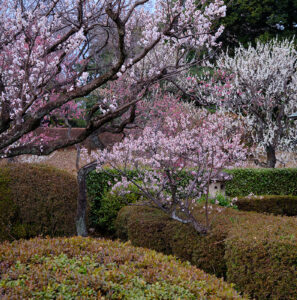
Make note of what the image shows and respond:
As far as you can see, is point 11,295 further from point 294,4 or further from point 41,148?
point 294,4

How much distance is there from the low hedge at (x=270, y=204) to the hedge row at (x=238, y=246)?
309 cm

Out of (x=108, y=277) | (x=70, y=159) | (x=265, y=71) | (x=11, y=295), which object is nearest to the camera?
(x=11, y=295)

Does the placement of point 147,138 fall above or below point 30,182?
above

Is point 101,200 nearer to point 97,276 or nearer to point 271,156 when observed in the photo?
point 97,276

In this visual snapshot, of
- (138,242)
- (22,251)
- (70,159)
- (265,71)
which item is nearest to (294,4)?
(265,71)

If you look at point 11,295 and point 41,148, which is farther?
point 41,148

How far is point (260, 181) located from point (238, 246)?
7425 millimetres

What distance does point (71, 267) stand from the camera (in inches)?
101

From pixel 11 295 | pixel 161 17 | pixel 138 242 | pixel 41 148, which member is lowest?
pixel 138 242

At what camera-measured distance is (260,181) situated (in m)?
10.4

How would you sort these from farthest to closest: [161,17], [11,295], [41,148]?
[161,17] → [41,148] → [11,295]

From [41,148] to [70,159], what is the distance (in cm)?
1231

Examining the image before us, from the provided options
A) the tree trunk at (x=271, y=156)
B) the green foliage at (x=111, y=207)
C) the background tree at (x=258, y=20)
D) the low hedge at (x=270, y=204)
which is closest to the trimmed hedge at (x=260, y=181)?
the tree trunk at (x=271, y=156)

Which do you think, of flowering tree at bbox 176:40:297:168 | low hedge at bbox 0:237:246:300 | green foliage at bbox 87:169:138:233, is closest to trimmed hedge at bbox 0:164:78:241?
green foliage at bbox 87:169:138:233
